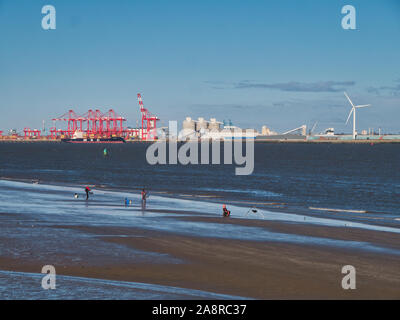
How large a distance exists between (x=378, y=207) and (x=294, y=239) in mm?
23177

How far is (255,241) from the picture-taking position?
89.1 ft

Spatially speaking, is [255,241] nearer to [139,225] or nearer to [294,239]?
[294,239]

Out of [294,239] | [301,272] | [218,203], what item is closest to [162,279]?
[301,272]

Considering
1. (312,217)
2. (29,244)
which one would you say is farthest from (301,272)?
(312,217)

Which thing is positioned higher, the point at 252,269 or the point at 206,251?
the point at 206,251

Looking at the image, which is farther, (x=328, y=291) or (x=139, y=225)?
(x=139, y=225)

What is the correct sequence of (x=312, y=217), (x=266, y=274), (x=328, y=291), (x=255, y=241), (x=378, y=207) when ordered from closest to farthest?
(x=328, y=291) → (x=266, y=274) → (x=255, y=241) → (x=312, y=217) → (x=378, y=207)

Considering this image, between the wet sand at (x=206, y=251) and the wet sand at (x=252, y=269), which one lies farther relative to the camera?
the wet sand at (x=206, y=251)

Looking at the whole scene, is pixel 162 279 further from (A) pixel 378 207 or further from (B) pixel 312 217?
(A) pixel 378 207

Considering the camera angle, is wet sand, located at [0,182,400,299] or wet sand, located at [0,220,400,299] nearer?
→ wet sand, located at [0,220,400,299]

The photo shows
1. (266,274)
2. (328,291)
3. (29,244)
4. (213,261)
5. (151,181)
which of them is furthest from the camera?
(151,181)

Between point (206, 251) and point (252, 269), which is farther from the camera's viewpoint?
point (206, 251)
